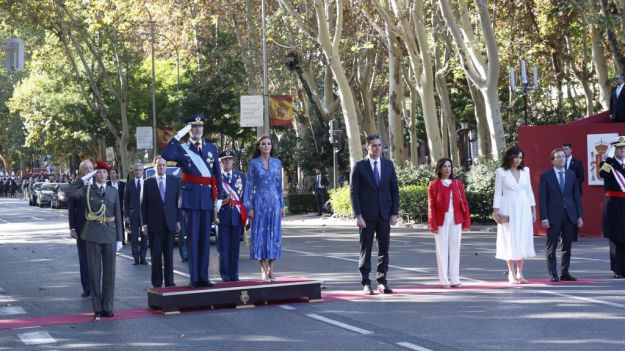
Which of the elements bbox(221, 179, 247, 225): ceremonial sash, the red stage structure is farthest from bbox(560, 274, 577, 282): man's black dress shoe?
the red stage structure

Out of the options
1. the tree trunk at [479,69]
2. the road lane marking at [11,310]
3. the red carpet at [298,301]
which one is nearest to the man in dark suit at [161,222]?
the red carpet at [298,301]

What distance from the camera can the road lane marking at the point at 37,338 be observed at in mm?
11695

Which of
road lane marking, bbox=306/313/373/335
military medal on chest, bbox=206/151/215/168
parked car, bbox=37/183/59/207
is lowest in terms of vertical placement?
road lane marking, bbox=306/313/373/335

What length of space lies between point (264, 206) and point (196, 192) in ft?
4.04

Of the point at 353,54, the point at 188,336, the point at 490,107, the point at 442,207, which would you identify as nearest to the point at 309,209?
the point at 353,54

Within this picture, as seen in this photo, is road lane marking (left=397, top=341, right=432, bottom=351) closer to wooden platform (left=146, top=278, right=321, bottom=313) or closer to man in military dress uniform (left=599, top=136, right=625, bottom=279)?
wooden platform (left=146, top=278, right=321, bottom=313)

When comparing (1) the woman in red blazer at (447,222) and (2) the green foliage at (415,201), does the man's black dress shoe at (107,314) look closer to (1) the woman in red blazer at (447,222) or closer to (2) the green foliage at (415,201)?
(1) the woman in red blazer at (447,222)

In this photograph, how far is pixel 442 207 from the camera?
51.2 feet

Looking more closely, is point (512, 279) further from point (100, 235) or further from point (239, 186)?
point (100, 235)

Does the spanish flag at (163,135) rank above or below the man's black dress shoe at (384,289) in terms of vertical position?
above

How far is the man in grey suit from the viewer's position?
13.4 meters

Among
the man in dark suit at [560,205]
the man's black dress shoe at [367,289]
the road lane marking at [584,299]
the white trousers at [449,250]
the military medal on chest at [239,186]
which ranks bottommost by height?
the road lane marking at [584,299]

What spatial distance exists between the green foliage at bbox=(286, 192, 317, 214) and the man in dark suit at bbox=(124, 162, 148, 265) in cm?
2352

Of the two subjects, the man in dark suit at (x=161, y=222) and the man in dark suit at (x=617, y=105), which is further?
the man in dark suit at (x=617, y=105)
